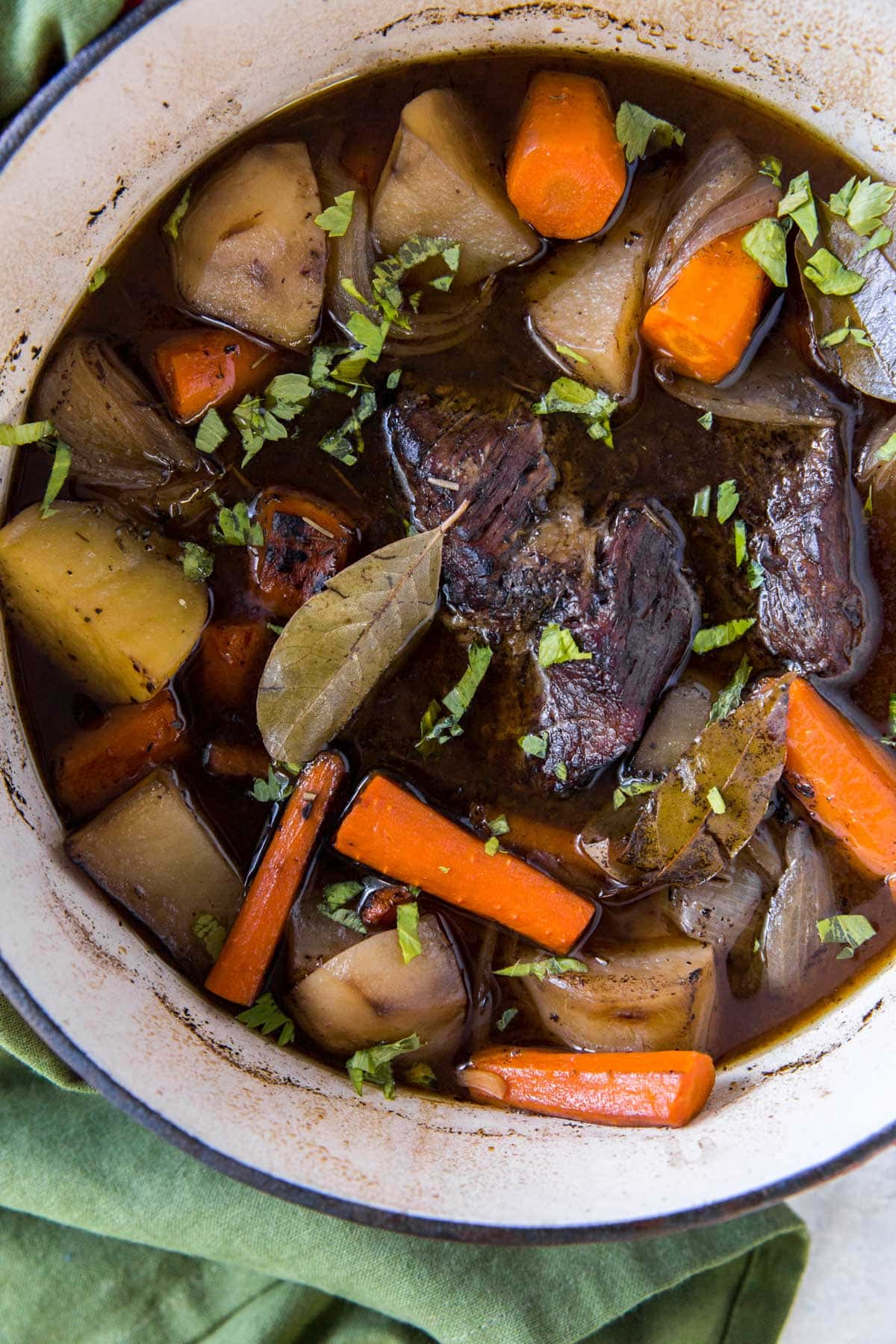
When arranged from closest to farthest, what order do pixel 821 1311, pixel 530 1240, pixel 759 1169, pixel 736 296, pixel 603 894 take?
pixel 530 1240 < pixel 759 1169 < pixel 736 296 < pixel 603 894 < pixel 821 1311

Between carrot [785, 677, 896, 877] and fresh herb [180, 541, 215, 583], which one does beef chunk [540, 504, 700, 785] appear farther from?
fresh herb [180, 541, 215, 583]

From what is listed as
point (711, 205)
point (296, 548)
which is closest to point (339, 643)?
point (296, 548)

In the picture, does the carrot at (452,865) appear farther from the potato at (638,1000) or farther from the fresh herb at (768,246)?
the fresh herb at (768,246)

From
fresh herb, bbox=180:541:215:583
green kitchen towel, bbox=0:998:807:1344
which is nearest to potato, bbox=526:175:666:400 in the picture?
fresh herb, bbox=180:541:215:583

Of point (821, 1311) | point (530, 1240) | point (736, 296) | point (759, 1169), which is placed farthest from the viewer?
point (821, 1311)

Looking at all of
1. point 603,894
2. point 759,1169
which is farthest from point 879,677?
point 759,1169

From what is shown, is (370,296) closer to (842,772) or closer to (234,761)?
(234,761)

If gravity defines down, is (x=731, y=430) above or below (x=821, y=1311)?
above

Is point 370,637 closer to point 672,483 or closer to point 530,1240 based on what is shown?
point 672,483

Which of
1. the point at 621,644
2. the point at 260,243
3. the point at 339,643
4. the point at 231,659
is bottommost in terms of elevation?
the point at 231,659
